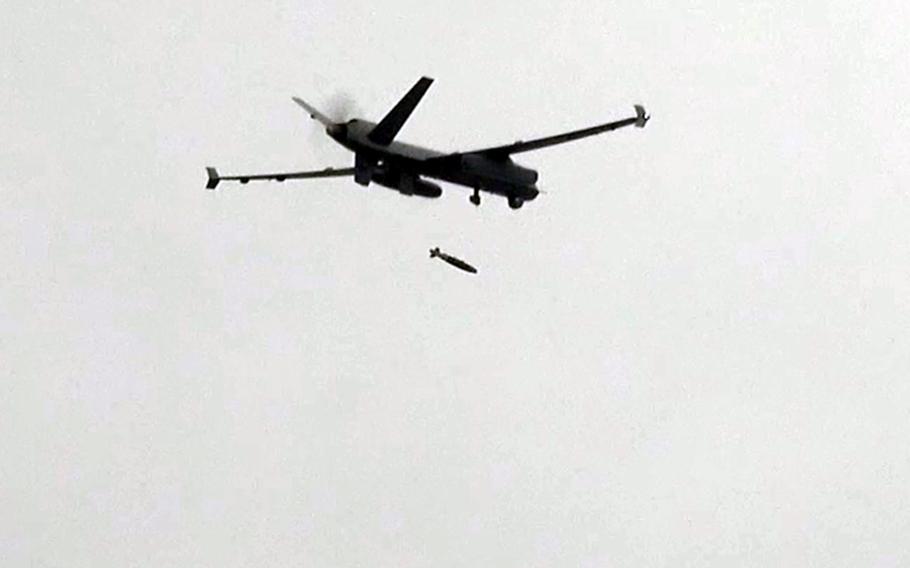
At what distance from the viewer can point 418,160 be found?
112000 millimetres

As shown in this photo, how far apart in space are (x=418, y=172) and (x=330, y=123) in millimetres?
4717

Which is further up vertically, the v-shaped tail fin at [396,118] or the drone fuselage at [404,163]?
the v-shaped tail fin at [396,118]

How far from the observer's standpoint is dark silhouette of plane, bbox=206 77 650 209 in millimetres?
110938

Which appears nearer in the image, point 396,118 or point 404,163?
point 396,118

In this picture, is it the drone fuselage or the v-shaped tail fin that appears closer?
the v-shaped tail fin

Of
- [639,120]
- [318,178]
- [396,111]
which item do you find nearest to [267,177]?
[318,178]

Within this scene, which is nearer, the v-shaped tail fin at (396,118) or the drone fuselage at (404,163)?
the v-shaped tail fin at (396,118)

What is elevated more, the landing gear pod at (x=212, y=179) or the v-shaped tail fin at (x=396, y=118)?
the v-shaped tail fin at (x=396, y=118)

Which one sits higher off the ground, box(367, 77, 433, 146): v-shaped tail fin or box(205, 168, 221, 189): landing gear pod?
box(367, 77, 433, 146): v-shaped tail fin

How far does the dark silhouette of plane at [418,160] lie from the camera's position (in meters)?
111

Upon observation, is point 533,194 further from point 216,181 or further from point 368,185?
point 216,181

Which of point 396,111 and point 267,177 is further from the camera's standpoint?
point 267,177

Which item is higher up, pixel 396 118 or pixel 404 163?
pixel 396 118

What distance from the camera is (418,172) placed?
112m
